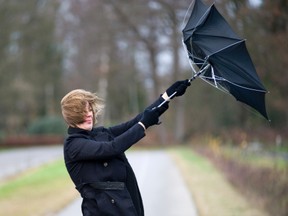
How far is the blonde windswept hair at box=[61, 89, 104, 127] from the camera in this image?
4.10m


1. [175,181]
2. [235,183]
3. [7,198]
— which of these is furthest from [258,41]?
[7,198]

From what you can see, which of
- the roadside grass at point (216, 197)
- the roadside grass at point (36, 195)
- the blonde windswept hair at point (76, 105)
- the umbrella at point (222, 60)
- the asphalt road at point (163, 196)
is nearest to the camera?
the blonde windswept hair at point (76, 105)

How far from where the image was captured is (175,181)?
60.1 ft

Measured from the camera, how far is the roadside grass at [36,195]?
11.9 meters

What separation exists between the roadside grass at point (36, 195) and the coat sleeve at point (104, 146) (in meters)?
7.62

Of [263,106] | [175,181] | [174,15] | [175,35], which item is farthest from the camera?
[175,35]

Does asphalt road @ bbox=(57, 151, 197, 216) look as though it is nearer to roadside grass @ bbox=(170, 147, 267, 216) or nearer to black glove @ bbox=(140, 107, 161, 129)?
roadside grass @ bbox=(170, 147, 267, 216)

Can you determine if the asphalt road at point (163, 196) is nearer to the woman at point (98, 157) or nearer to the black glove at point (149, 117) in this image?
the woman at point (98, 157)

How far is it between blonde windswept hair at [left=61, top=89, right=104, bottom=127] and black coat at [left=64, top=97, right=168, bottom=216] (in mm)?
86

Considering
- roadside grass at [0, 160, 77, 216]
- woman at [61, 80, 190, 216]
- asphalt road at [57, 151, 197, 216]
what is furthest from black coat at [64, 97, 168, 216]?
roadside grass at [0, 160, 77, 216]

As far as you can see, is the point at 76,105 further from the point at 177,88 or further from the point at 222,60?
the point at 222,60

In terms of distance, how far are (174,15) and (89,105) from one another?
24612 mm

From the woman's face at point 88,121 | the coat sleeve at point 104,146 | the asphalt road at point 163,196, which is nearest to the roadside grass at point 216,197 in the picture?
the asphalt road at point 163,196

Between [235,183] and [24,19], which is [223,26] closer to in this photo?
[235,183]
